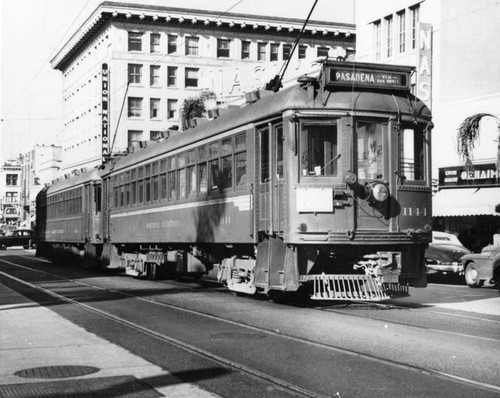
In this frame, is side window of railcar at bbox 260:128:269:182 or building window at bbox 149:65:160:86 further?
building window at bbox 149:65:160:86

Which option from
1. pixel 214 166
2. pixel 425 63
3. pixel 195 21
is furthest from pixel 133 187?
pixel 195 21

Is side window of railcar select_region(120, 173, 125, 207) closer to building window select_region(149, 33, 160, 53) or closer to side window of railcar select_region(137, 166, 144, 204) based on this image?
side window of railcar select_region(137, 166, 144, 204)

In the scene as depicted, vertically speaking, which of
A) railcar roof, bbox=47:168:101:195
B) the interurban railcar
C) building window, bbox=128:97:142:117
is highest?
building window, bbox=128:97:142:117

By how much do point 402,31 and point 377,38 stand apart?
193cm

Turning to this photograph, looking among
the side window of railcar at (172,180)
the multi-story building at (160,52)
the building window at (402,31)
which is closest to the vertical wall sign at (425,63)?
the building window at (402,31)

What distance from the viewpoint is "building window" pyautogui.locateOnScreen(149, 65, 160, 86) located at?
2808 inches

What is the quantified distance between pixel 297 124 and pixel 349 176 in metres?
1.16

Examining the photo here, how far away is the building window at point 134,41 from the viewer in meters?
70.3

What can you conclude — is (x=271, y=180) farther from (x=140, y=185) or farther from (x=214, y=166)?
(x=140, y=185)

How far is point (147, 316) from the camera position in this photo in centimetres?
1264

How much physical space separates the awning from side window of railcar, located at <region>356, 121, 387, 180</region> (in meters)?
14.7

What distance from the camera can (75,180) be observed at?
31656 millimetres

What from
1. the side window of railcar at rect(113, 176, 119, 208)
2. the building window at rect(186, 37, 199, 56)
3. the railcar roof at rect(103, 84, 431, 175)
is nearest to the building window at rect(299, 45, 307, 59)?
the building window at rect(186, 37, 199, 56)

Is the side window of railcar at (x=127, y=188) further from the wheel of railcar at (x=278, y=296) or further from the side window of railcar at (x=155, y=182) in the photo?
the wheel of railcar at (x=278, y=296)
